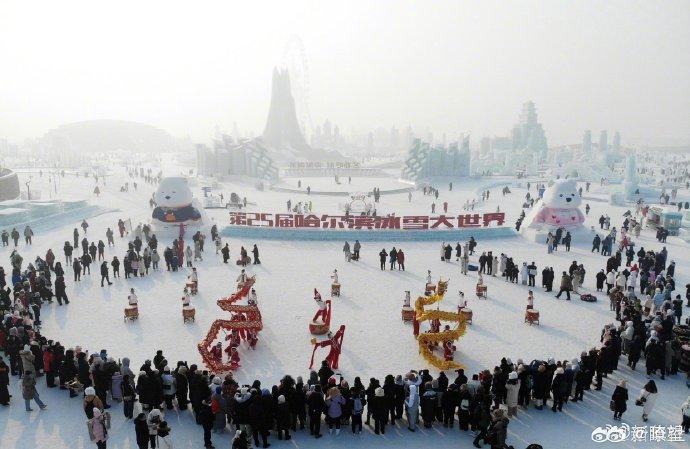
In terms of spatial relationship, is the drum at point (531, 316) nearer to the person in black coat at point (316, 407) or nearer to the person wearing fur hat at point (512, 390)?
the person wearing fur hat at point (512, 390)

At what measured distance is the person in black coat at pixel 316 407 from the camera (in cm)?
867

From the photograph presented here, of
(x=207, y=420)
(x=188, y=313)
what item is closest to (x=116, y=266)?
(x=188, y=313)

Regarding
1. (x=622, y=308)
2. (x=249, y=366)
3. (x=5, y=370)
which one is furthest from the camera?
(x=622, y=308)

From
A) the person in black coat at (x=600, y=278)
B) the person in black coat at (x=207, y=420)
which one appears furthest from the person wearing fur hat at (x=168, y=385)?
the person in black coat at (x=600, y=278)

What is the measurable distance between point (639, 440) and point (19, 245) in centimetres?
2553

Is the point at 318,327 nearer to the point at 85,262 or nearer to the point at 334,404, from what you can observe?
the point at 334,404

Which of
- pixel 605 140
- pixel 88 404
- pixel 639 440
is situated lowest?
pixel 639 440

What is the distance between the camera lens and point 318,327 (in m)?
12.9

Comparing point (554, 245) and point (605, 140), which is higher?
point (605, 140)

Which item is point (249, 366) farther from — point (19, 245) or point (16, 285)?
point (19, 245)

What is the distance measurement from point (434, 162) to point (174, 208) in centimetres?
3634

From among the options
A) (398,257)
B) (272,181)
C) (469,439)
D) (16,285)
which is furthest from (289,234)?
(272,181)

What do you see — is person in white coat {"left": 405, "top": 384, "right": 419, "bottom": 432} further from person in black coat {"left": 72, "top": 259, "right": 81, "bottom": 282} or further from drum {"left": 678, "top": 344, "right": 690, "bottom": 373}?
person in black coat {"left": 72, "top": 259, "right": 81, "bottom": 282}

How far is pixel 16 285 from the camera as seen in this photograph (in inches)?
Result: 575
